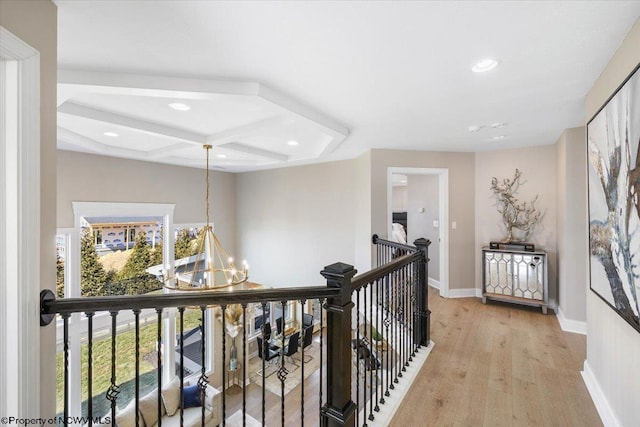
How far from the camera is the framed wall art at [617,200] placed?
1.40m

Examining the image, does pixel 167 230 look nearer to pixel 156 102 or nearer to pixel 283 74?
pixel 156 102

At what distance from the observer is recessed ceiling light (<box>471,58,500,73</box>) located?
1.79 metres

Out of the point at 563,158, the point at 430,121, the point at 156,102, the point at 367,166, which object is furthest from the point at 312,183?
the point at 563,158

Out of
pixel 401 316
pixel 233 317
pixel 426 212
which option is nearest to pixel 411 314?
pixel 401 316

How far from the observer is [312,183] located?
5.66 metres

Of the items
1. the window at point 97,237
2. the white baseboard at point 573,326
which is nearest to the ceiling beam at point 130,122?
the window at point 97,237

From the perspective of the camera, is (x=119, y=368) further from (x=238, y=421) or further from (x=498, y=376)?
(x=498, y=376)

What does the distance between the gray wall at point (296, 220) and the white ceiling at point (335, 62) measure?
2.21m

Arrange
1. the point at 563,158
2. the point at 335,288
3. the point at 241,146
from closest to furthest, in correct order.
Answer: the point at 335,288, the point at 563,158, the point at 241,146

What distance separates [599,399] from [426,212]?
3730mm

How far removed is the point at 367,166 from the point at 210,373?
17.6ft

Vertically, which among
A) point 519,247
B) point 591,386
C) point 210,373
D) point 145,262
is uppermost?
point 519,247

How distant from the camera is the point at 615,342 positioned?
171 centimetres

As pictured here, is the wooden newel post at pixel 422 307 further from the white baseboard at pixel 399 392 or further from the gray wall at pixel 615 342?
the gray wall at pixel 615 342
